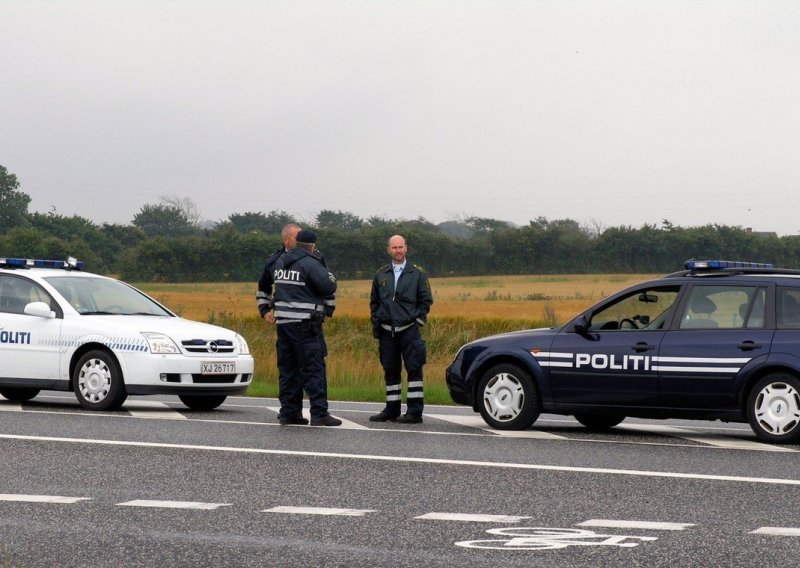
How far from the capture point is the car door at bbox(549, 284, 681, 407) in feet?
40.9

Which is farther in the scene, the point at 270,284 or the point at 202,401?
the point at 202,401

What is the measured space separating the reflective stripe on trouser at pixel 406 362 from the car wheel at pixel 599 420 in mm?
1629

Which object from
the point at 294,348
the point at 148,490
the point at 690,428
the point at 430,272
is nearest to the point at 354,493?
the point at 148,490

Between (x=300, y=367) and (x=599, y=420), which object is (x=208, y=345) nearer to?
(x=300, y=367)

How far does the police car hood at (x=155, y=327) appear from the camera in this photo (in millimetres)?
14703

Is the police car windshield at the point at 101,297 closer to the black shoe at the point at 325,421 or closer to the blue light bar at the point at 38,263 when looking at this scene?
the blue light bar at the point at 38,263

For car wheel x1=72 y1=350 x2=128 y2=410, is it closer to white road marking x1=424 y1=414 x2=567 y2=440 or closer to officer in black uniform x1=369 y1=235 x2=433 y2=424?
officer in black uniform x1=369 y1=235 x2=433 y2=424

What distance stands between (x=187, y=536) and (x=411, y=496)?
1.89m

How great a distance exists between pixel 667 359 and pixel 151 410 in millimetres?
5793

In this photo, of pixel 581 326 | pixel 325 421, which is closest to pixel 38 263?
pixel 325 421

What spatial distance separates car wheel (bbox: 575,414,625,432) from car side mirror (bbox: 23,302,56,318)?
5.78 metres

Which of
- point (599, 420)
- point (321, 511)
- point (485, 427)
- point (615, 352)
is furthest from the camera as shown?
point (599, 420)

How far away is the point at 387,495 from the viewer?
8.70 m

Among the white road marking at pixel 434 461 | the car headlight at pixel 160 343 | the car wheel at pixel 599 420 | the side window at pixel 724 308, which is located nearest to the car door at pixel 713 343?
the side window at pixel 724 308
